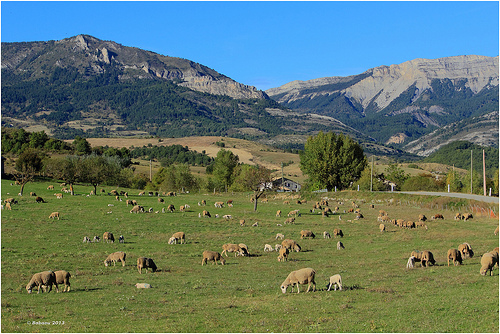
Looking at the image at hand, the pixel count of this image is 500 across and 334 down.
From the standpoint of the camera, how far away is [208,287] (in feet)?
74.9

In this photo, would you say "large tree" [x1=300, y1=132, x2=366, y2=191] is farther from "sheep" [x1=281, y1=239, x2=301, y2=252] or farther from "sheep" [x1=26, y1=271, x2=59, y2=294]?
"sheep" [x1=26, y1=271, x2=59, y2=294]

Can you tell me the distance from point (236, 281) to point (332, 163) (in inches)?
3111

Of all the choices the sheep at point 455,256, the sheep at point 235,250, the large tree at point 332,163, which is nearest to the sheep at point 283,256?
the sheep at point 235,250

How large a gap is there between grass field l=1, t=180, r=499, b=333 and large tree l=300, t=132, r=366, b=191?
52.8m

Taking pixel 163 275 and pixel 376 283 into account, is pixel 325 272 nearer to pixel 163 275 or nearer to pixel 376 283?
pixel 376 283

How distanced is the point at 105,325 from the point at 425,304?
36.8 ft

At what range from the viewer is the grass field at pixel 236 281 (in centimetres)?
1653

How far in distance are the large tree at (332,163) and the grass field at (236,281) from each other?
52.8 m

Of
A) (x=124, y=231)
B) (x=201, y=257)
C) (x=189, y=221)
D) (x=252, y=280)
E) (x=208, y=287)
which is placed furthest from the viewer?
(x=189, y=221)

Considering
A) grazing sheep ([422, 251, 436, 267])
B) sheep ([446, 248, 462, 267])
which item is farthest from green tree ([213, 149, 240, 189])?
sheep ([446, 248, 462, 267])

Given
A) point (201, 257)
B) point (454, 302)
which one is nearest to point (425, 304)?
point (454, 302)

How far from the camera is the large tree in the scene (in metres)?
102

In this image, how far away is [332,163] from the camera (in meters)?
101

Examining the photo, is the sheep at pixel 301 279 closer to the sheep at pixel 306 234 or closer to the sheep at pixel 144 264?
the sheep at pixel 144 264
